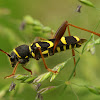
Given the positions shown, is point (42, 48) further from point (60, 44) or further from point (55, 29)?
point (55, 29)

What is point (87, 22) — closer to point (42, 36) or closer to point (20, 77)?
point (42, 36)

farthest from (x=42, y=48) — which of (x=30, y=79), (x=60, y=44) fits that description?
(x=30, y=79)

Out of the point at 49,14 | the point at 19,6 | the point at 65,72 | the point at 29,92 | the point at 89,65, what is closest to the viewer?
the point at 29,92

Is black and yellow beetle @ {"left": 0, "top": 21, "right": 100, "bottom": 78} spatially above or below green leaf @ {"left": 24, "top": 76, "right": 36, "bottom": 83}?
above

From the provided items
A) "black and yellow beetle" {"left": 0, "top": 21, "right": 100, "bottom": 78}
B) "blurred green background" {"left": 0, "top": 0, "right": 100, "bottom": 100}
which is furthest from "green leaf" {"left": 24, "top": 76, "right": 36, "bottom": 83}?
"black and yellow beetle" {"left": 0, "top": 21, "right": 100, "bottom": 78}

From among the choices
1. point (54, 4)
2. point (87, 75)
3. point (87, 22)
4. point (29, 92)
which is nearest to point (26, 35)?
point (29, 92)

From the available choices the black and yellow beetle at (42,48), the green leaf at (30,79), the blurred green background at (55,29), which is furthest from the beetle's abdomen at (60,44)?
the green leaf at (30,79)

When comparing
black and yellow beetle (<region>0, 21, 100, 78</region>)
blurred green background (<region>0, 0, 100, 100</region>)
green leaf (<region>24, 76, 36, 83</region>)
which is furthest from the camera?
black and yellow beetle (<region>0, 21, 100, 78</region>)

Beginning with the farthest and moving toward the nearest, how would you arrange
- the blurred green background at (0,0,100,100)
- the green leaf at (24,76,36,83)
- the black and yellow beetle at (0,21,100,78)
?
1. the black and yellow beetle at (0,21,100,78)
2. the blurred green background at (0,0,100,100)
3. the green leaf at (24,76,36,83)

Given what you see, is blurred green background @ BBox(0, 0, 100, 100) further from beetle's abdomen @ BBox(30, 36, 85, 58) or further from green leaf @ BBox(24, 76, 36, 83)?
green leaf @ BBox(24, 76, 36, 83)
